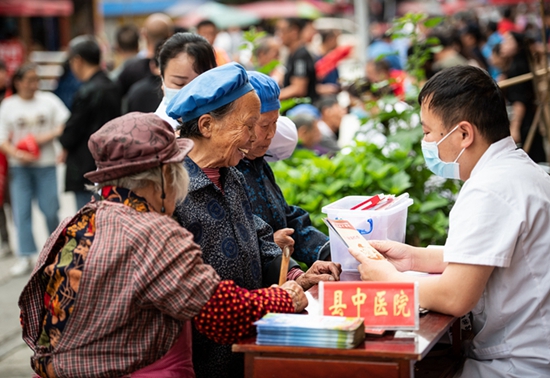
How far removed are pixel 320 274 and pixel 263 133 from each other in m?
0.67

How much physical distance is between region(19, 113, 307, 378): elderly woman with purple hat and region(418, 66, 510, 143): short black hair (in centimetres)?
83

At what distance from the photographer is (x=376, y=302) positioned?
6.83 ft

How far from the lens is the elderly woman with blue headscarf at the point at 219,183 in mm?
2471

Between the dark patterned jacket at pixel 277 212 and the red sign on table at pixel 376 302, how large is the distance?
975mm

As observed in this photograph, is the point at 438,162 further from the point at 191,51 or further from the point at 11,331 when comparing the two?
the point at 11,331

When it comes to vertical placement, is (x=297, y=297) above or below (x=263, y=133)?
below

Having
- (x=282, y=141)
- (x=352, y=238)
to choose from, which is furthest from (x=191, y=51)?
(x=352, y=238)

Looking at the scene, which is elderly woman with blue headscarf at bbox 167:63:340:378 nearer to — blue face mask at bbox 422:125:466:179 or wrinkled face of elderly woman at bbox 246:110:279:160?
wrinkled face of elderly woman at bbox 246:110:279:160

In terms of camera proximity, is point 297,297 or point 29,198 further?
point 29,198

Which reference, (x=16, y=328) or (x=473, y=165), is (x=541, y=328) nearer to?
(x=473, y=165)

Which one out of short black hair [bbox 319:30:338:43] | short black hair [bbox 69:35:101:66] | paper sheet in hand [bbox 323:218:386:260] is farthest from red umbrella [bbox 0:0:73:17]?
paper sheet in hand [bbox 323:218:386:260]

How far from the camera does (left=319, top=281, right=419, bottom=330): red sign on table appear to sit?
2045mm

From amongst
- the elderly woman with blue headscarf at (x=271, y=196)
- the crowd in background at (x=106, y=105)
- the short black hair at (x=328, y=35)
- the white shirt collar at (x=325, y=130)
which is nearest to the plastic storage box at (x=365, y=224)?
the elderly woman with blue headscarf at (x=271, y=196)

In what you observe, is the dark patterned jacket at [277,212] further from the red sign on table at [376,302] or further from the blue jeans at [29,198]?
the blue jeans at [29,198]
